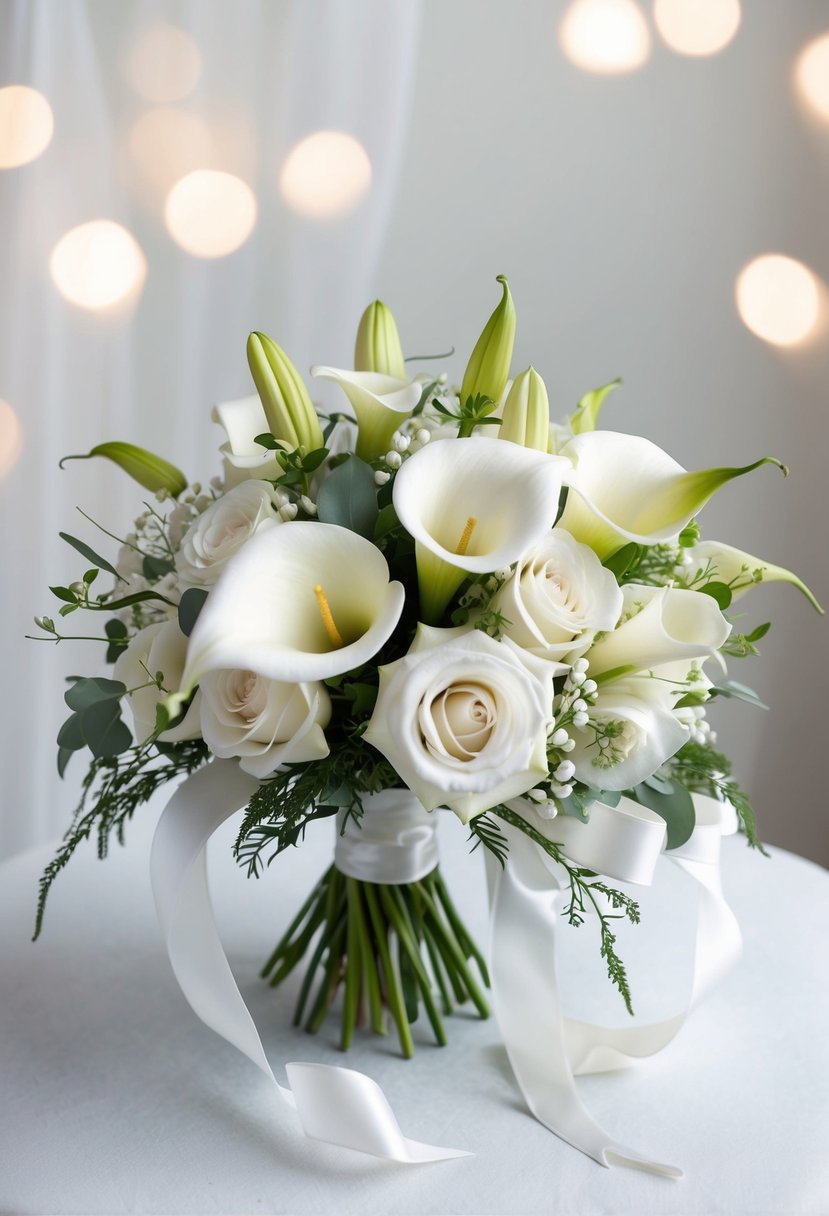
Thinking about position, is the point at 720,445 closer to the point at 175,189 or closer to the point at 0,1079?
the point at 175,189

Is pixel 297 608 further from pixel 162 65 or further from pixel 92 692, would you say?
pixel 162 65

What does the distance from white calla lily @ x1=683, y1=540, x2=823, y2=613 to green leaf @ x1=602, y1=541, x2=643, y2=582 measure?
58 mm

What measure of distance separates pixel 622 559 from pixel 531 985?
31 cm

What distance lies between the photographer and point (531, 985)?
2.39ft

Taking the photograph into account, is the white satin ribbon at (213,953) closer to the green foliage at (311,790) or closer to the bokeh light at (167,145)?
the green foliage at (311,790)

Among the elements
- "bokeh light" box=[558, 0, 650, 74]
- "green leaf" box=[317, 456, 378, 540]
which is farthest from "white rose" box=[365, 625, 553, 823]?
"bokeh light" box=[558, 0, 650, 74]

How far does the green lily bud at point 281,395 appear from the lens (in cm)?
66

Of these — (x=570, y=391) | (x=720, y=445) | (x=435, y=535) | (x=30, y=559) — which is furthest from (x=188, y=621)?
(x=720, y=445)

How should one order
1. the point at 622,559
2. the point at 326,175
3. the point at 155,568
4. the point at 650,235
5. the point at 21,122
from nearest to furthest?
the point at 622,559
the point at 155,568
the point at 21,122
the point at 326,175
the point at 650,235

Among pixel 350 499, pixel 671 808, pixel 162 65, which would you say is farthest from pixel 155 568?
pixel 162 65

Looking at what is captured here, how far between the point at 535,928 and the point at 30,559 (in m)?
0.98

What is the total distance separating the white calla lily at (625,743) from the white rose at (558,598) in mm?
46

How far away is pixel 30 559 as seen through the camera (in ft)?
4.70

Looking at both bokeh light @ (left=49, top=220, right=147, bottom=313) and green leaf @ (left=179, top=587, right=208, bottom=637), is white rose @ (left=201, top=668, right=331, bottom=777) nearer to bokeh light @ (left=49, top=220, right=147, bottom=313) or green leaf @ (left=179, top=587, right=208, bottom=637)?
green leaf @ (left=179, top=587, right=208, bottom=637)
